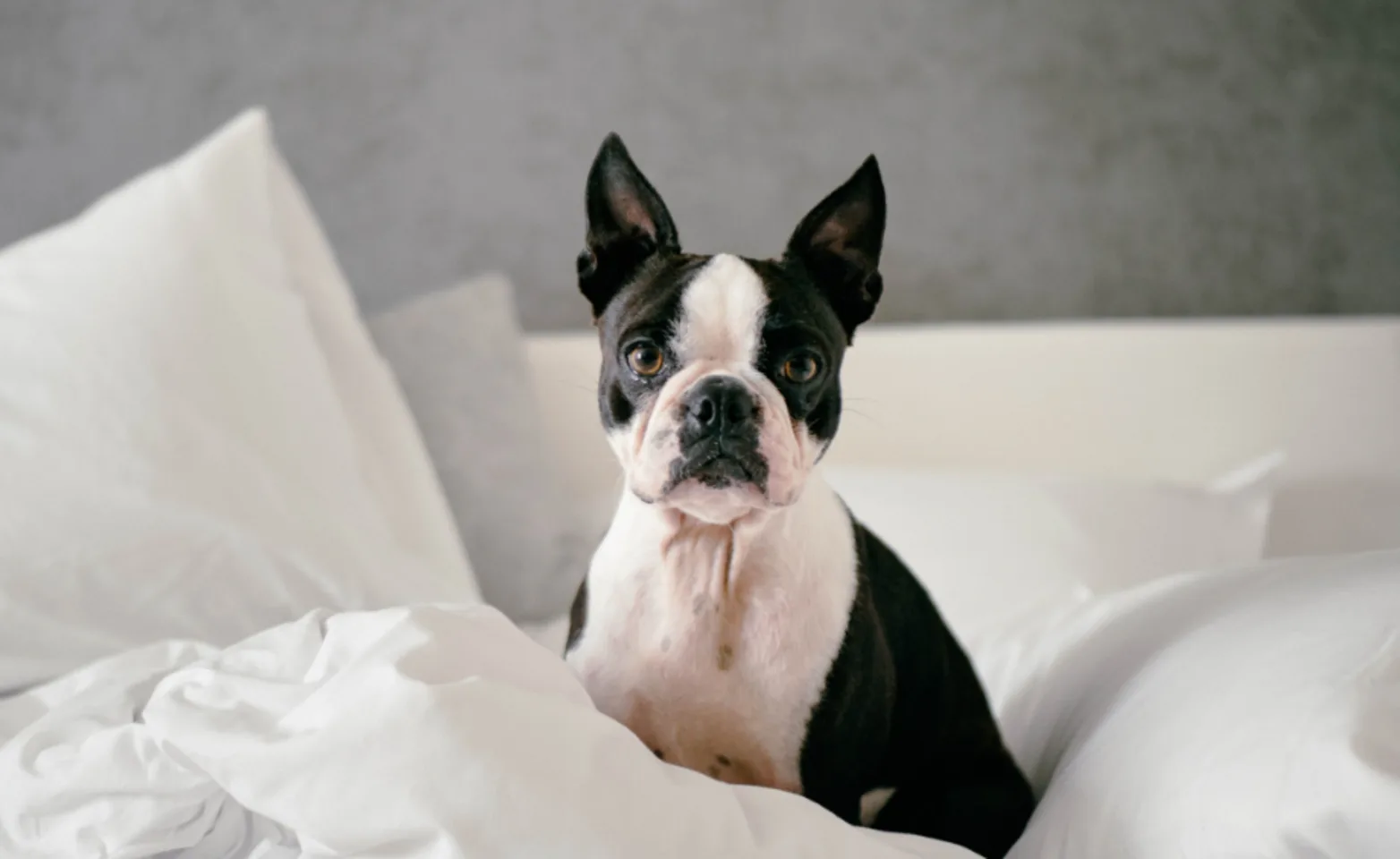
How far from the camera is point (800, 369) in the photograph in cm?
85

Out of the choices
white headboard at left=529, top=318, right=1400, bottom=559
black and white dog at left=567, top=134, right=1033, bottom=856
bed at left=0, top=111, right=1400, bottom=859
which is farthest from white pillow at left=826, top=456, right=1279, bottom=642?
black and white dog at left=567, top=134, right=1033, bottom=856

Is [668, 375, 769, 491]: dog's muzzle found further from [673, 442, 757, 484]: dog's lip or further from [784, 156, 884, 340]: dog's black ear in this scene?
[784, 156, 884, 340]: dog's black ear

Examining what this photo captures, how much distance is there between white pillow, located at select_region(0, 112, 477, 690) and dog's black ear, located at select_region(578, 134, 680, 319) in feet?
1.93

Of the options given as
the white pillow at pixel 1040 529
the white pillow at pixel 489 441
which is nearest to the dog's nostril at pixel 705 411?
the white pillow at pixel 1040 529

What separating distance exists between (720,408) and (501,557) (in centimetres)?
96

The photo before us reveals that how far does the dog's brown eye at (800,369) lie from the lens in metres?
0.84

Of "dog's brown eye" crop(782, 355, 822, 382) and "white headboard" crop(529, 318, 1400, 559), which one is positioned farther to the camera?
"white headboard" crop(529, 318, 1400, 559)

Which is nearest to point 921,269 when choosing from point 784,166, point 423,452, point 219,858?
point 784,166

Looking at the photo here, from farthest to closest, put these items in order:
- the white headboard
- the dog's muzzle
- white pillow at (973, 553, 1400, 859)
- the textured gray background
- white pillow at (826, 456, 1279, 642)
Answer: the textured gray background < the white headboard < white pillow at (826, 456, 1279, 642) < the dog's muzzle < white pillow at (973, 553, 1400, 859)

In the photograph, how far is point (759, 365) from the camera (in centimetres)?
84

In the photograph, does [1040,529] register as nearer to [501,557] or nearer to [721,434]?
[501,557]

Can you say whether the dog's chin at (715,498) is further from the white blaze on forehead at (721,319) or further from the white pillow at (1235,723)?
the white pillow at (1235,723)

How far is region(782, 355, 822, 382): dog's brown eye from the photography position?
841 millimetres

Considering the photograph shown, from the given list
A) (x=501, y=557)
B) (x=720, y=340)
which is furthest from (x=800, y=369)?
(x=501, y=557)
